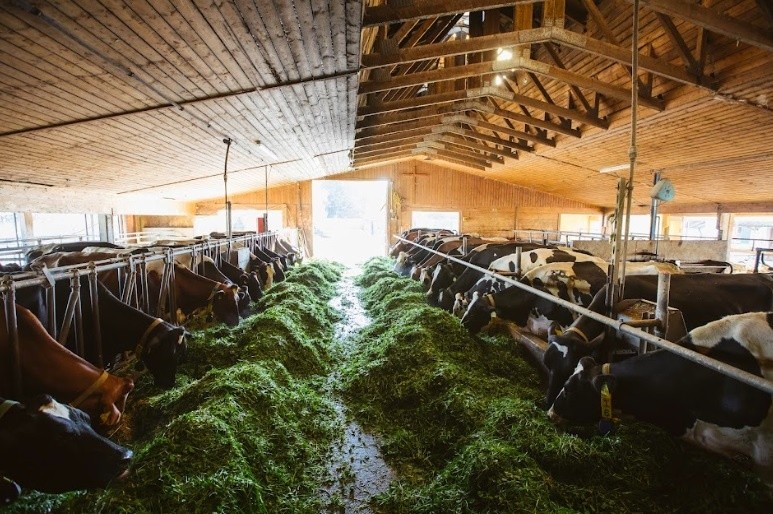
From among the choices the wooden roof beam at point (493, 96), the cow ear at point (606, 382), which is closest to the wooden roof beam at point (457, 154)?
the wooden roof beam at point (493, 96)

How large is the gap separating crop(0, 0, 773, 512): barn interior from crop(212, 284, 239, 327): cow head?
1.13 feet

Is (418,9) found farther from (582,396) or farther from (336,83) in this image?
(582,396)

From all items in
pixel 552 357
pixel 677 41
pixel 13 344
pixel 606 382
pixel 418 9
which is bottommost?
pixel 552 357

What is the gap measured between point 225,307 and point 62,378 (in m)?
3.27

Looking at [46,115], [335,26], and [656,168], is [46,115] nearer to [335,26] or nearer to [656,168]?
[335,26]

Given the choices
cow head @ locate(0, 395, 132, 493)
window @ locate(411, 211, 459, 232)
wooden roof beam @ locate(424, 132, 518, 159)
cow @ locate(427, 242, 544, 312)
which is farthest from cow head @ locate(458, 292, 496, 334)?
window @ locate(411, 211, 459, 232)

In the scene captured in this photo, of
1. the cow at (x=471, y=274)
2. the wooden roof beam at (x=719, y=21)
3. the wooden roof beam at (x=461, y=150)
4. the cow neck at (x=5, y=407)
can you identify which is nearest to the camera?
the cow neck at (x=5, y=407)

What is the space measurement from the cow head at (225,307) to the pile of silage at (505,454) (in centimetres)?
215

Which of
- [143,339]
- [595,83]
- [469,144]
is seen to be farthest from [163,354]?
[469,144]

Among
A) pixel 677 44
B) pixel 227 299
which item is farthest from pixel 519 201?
pixel 227 299

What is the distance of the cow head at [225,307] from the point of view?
630 cm

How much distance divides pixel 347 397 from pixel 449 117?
9066 mm

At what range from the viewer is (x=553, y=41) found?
20.4ft

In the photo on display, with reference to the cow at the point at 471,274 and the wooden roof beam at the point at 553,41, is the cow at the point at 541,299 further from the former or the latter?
the wooden roof beam at the point at 553,41
